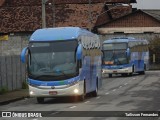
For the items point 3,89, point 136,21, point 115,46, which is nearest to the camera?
point 3,89

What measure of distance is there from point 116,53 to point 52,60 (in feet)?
96.1

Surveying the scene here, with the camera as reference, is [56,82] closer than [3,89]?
Yes

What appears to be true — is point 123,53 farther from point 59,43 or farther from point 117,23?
point 117,23

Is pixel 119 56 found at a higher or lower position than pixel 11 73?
lower

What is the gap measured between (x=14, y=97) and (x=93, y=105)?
7229 mm

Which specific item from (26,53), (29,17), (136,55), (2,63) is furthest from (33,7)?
(26,53)

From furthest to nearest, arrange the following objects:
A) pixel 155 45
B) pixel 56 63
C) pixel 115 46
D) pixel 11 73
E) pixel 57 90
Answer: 1. pixel 155 45
2. pixel 115 46
3. pixel 11 73
4. pixel 56 63
5. pixel 57 90

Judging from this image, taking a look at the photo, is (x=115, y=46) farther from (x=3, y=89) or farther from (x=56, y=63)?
(x=56, y=63)

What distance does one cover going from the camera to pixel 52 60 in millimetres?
25812

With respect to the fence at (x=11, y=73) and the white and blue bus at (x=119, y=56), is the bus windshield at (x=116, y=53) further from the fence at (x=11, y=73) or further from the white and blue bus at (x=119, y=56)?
the fence at (x=11, y=73)

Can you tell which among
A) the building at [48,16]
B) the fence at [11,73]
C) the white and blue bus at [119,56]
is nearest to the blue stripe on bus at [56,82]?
the fence at [11,73]

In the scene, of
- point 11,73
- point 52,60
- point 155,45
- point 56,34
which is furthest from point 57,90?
point 155,45

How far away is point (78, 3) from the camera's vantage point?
316 ft

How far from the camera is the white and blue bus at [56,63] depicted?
25.5m
